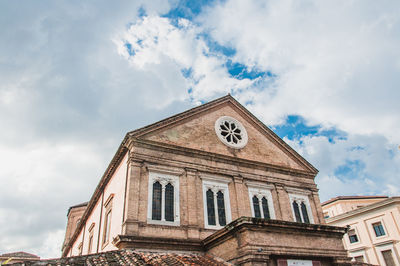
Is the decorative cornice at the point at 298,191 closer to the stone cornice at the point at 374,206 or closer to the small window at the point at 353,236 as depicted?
the stone cornice at the point at 374,206

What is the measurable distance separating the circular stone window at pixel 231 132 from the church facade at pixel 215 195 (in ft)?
0.24

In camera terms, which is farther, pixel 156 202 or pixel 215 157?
pixel 215 157

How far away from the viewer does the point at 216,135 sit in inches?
791

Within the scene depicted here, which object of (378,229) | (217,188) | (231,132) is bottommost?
(217,188)

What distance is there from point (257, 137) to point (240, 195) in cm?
541

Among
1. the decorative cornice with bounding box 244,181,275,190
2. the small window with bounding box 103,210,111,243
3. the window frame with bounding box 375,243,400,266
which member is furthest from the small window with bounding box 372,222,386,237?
the small window with bounding box 103,210,111,243

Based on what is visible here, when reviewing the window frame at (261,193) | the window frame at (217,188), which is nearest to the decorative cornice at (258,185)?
the window frame at (261,193)

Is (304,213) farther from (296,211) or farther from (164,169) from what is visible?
(164,169)

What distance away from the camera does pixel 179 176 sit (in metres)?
17.1

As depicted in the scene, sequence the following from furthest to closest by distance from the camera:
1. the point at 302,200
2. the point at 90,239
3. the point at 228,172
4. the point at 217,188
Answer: the point at 90,239
the point at 302,200
the point at 228,172
the point at 217,188

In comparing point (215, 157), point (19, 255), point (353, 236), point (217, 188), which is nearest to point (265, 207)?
point (217, 188)

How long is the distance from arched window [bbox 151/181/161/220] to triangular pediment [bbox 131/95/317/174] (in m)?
2.76

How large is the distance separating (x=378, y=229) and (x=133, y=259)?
3156 centimetres

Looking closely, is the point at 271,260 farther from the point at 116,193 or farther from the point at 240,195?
the point at 116,193
